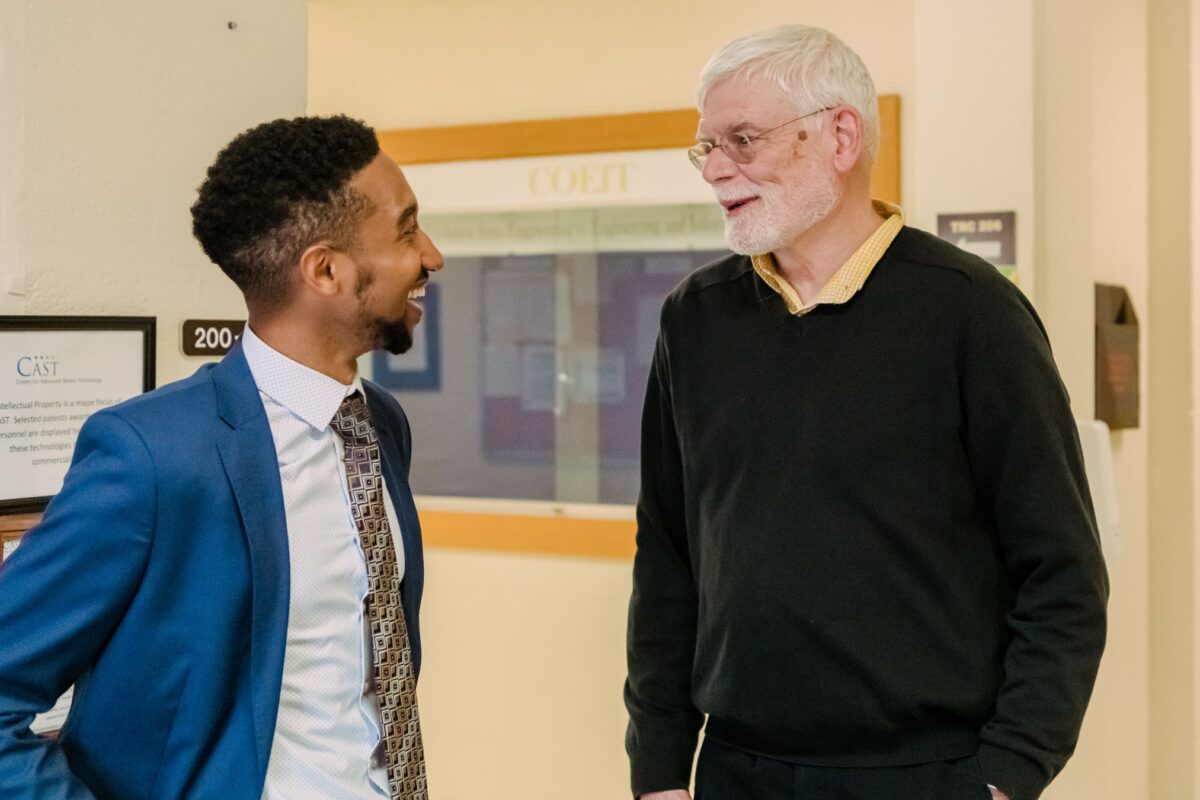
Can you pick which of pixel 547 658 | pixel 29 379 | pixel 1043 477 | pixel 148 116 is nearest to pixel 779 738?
pixel 1043 477

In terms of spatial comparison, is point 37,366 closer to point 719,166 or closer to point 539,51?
point 719,166

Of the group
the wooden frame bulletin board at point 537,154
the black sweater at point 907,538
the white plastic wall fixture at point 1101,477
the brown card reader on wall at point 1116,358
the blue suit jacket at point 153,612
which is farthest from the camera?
the wooden frame bulletin board at point 537,154

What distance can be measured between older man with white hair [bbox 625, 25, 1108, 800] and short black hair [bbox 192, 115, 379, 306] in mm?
593

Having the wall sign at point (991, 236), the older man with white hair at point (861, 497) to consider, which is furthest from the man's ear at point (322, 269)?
the wall sign at point (991, 236)

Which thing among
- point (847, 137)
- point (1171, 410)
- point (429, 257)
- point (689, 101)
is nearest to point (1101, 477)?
point (1171, 410)

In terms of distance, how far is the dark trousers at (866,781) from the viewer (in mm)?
1569

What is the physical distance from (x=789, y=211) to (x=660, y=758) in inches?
33.4

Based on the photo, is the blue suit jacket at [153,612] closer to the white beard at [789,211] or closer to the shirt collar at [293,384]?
the shirt collar at [293,384]

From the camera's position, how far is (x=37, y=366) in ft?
5.76

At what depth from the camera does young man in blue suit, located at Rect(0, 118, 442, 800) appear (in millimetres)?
1201

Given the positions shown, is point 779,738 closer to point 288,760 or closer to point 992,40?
point 288,760

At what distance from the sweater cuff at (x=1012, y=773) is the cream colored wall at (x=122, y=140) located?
144 cm

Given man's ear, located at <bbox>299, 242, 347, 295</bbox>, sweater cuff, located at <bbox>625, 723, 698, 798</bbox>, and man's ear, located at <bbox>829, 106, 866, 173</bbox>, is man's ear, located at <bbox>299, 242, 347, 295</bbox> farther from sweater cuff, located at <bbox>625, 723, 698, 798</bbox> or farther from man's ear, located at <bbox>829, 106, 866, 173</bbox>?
sweater cuff, located at <bbox>625, 723, 698, 798</bbox>

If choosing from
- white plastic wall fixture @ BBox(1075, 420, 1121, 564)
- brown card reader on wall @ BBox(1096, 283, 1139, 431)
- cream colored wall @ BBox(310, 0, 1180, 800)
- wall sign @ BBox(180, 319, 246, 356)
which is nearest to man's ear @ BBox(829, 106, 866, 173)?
wall sign @ BBox(180, 319, 246, 356)
